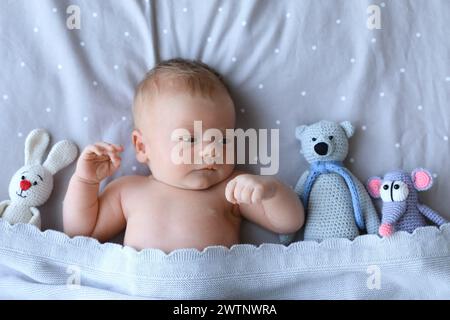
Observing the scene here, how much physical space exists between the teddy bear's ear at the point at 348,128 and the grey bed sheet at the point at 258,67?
0.03 metres

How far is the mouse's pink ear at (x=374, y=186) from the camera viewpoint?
4.20 feet

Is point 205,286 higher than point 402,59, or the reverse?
point 402,59

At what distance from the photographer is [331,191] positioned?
1251 mm

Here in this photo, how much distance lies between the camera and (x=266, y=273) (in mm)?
1167

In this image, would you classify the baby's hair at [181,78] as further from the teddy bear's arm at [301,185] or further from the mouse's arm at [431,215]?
the mouse's arm at [431,215]

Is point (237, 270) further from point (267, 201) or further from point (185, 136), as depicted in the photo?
point (185, 136)

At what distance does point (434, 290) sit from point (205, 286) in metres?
0.44

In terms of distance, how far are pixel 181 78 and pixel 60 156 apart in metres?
0.31

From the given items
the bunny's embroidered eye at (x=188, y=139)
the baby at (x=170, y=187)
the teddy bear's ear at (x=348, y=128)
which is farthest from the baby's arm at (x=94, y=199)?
the teddy bear's ear at (x=348, y=128)

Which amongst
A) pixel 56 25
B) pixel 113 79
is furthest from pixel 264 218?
pixel 56 25

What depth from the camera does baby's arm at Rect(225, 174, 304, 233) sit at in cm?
106

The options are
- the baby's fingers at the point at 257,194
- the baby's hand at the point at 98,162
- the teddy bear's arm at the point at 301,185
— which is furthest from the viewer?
the teddy bear's arm at the point at 301,185

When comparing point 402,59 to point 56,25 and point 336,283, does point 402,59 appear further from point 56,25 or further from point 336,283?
point 56,25

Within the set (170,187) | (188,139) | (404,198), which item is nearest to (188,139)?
(188,139)
